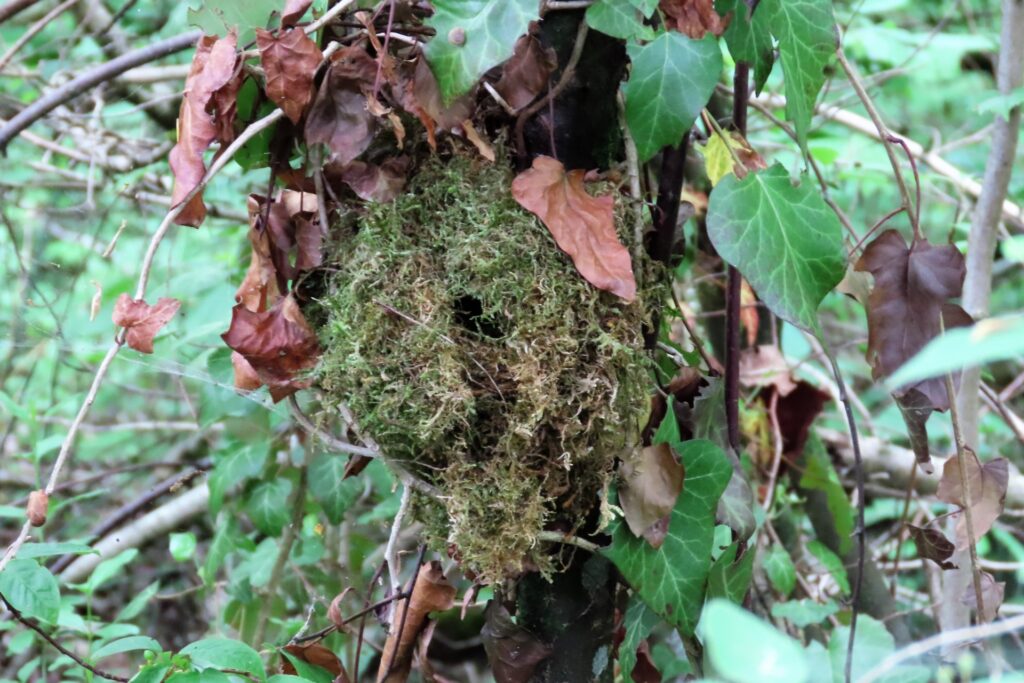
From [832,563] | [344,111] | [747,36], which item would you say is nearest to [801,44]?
[747,36]

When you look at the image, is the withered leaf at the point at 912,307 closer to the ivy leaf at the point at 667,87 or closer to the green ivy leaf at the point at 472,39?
the ivy leaf at the point at 667,87

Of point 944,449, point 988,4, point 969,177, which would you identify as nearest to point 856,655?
point 969,177

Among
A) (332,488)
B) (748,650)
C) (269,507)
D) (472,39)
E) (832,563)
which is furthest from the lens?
(832,563)

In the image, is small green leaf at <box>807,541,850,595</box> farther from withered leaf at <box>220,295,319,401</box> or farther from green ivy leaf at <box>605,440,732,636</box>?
withered leaf at <box>220,295,319,401</box>

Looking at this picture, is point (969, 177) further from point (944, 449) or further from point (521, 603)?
point (944, 449)

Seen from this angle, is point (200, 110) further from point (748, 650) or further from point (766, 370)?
point (766, 370)
